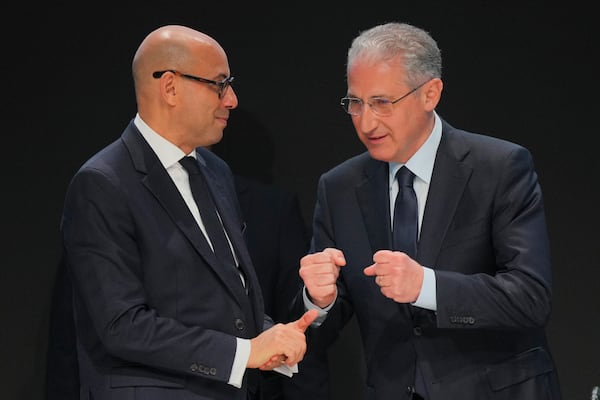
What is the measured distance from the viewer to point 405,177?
318 cm

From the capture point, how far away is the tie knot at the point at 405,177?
10.4 ft

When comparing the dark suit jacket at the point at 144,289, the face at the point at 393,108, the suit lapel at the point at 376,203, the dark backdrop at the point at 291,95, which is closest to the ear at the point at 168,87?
the dark suit jacket at the point at 144,289

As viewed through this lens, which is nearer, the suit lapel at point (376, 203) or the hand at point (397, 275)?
the hand at point (397, 275)

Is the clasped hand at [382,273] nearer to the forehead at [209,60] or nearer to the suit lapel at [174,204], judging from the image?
the suit lapel at [174,204]

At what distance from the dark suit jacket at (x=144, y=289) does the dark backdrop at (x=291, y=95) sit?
1.17 meters

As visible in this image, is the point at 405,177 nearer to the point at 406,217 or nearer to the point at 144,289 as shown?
the point at 406,217

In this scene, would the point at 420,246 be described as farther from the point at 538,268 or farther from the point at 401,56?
the point at 401,56

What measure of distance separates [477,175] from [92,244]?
1.10 metres

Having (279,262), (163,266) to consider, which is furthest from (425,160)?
(279,262)

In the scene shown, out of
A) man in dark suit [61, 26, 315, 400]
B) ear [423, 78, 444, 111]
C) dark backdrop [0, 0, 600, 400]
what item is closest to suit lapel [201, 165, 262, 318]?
man in dark suit [61, 26, 315, 400]

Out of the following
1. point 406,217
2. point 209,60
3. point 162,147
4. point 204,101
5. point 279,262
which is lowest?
point 279,262

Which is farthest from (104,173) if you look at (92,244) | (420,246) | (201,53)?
(420,246)

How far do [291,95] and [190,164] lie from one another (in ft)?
3.69

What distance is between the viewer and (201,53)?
311 cm
